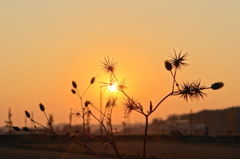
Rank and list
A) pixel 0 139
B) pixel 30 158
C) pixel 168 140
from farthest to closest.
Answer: pixel 168 140 → pixel 0 139 → pixel 30 158

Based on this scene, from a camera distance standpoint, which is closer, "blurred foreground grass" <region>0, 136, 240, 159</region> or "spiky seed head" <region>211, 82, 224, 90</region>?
"spiky seed head" <region>211, 82, 224, 90</region>

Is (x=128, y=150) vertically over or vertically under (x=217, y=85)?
under

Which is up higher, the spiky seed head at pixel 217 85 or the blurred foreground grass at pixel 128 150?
the spiky seed head at pixel 217 85

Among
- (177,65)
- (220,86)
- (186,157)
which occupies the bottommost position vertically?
(186,157)

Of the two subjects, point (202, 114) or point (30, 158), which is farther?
point (202, 114)

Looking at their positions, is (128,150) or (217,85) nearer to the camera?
(217,85)

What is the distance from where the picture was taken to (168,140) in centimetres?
3422

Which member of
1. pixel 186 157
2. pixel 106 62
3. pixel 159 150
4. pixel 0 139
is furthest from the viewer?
pixel 0 139

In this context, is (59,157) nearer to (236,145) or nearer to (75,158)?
(75,158)

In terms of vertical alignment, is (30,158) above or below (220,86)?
below

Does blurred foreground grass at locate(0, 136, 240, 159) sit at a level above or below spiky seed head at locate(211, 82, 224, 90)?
below

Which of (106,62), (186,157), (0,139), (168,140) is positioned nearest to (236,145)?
(168,140)

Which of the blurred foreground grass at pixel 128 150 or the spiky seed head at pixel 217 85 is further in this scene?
the blurred foreground grass at pixel 128 150

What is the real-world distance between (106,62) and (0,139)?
76.6ft
